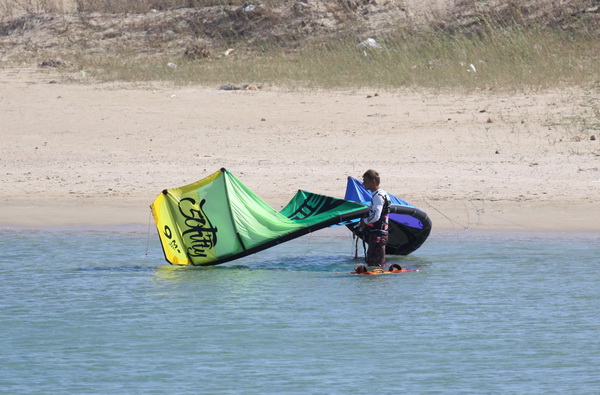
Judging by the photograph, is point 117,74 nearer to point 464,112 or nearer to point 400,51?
point 400,51

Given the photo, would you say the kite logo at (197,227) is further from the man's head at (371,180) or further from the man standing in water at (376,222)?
the man's head at (371,180)

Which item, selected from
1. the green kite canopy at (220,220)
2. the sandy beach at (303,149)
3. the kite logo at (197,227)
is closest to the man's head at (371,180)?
the green kite canopy at (220,220)

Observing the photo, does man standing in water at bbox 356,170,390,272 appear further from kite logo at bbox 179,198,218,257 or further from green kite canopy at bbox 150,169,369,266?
kite logo at bbox 179,198,218,257

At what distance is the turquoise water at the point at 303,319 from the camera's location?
808cm

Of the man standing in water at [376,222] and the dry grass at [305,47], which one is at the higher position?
the dry grass at [305,47]

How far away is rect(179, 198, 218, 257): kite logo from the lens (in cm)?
1116

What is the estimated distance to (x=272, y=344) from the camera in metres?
8.94

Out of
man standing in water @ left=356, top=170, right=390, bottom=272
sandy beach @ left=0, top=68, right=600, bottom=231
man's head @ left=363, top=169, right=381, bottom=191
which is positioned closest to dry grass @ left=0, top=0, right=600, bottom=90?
sandy beach @ left=0, top=68, right=600, bottom=231

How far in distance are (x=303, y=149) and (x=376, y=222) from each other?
5588 mm

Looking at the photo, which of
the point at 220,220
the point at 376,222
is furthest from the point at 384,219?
the point at 220,220

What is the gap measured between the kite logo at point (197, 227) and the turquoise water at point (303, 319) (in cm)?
32

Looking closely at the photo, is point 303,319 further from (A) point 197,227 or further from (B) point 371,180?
(A) point 197,227

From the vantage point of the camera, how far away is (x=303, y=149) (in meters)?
16.3

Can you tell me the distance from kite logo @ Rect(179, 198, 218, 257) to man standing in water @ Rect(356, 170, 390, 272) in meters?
1.54
